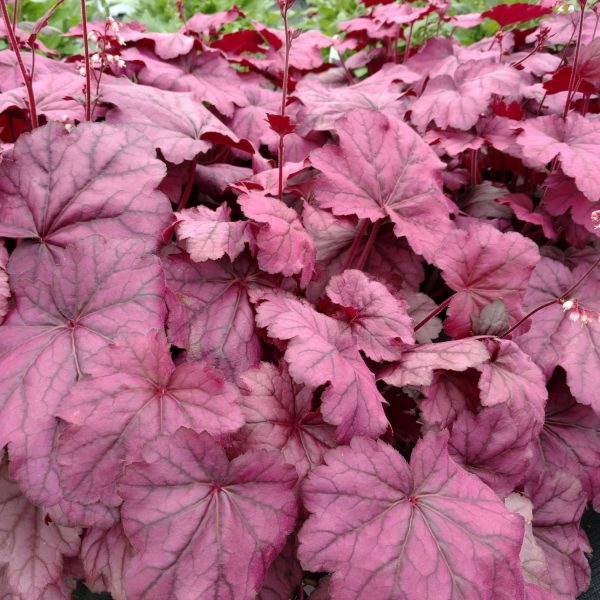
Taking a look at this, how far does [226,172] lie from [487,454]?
101 centimetres

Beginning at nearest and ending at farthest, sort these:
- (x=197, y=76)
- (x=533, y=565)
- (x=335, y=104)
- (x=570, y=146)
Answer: (x=533, y=565) < (x=570, y=146) < (x=335, y=104) < (x=197, y=76)

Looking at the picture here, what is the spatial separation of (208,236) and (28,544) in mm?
745

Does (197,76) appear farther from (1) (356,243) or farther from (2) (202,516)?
(2) (202,516)

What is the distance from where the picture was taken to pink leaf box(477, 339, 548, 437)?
3.99ft

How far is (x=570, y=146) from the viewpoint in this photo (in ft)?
5.34

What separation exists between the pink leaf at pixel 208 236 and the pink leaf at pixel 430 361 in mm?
423

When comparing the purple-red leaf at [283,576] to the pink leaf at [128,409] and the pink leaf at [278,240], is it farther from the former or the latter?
the pink leaf at [278,240]

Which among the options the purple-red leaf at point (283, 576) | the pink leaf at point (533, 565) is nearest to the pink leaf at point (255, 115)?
the purple-red leaf at point (283, 576)

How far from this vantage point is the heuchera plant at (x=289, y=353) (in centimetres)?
98

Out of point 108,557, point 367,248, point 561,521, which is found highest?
point 367,248

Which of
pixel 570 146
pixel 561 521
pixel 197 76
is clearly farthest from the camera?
pixel 197 76

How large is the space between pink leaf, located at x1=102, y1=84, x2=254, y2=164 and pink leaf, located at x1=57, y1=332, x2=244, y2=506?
0.60 metres

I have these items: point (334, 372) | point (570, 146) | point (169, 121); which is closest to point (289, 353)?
point (334, 372)

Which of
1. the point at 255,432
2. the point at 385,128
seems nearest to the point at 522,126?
the point at 385,128
